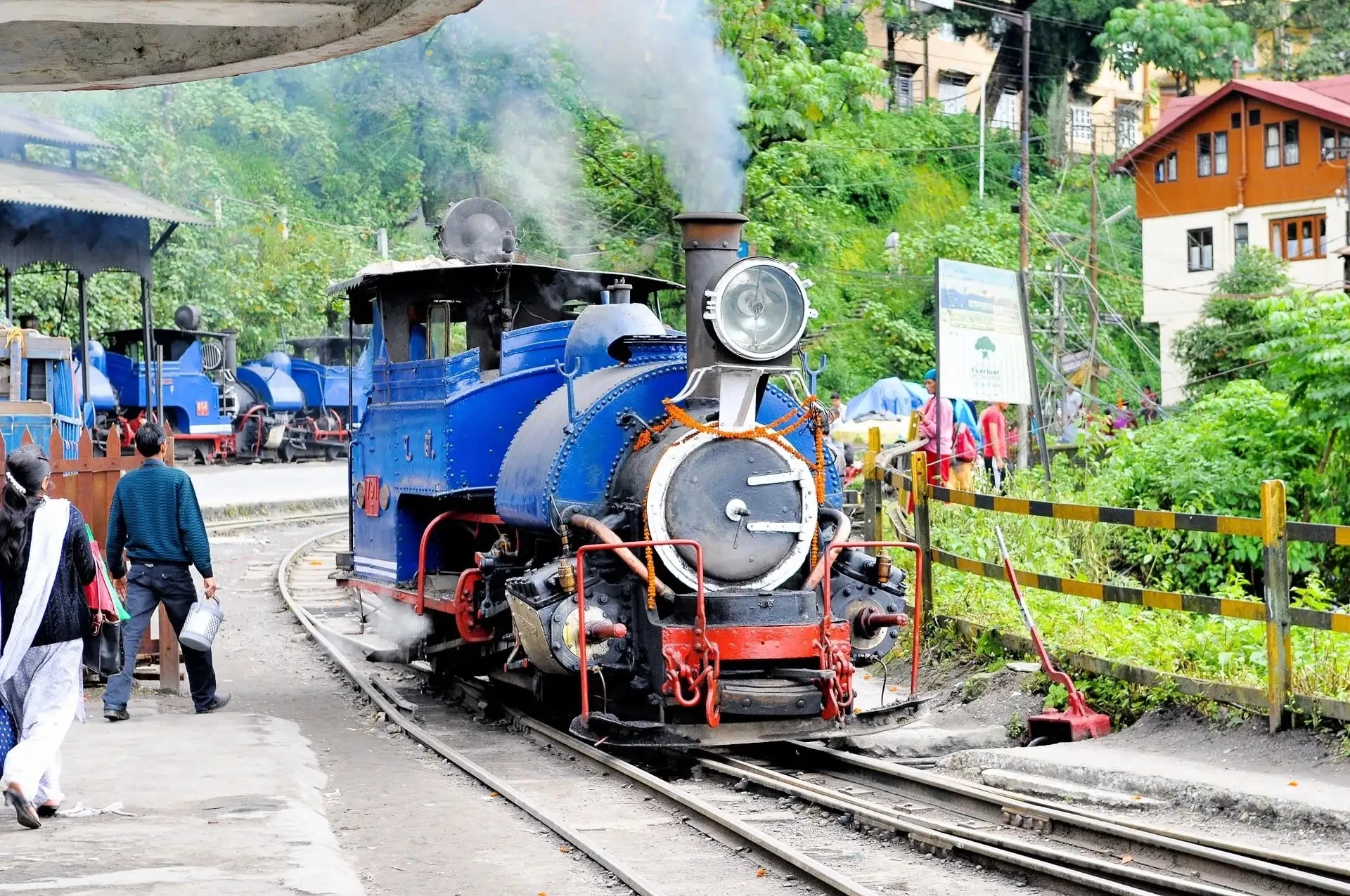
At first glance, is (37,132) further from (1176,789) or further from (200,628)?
(1176,789)

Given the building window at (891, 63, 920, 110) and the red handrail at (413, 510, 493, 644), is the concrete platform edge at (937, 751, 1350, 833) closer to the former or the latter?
the red handrail at (413, 510, 493, 644)

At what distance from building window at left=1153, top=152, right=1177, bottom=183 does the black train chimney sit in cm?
3852

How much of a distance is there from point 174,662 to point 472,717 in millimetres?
2151

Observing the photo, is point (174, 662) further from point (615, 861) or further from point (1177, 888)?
point (1177, 888)

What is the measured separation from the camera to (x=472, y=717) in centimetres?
1045

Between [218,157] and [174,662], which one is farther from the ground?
[218,157]

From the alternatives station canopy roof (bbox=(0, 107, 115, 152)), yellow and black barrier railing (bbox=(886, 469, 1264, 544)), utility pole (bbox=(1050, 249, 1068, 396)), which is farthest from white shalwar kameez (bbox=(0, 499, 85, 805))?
utility pole (bbox=(1050, 249, 1068, 396))

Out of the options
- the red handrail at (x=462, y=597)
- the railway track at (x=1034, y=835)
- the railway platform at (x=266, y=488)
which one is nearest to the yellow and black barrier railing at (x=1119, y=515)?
the railway track at (x=1034, y=835)

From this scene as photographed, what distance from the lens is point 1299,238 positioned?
40.8 metres

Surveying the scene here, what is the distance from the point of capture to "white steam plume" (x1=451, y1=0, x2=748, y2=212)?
989 cm

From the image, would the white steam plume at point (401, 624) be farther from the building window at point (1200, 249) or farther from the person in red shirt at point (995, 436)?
the building window at point (1200, 249)

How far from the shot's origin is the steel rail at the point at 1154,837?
213 inches

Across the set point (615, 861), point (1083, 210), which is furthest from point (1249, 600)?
point (1083, 210)

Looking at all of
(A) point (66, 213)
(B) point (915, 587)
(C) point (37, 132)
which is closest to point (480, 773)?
(B) point (915, 587)
